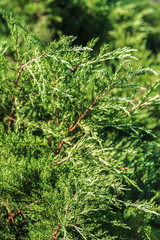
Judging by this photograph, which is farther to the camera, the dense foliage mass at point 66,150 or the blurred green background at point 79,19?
the blurred green background at point 79,19

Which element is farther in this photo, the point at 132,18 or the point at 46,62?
the point at 132,18

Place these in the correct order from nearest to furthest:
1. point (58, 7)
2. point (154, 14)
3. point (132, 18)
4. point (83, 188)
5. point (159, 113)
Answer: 1. point (83, 188)
2. point (159, 113)
3. point (58, 7)
4. point (132, 18)
5. point (154, 14)

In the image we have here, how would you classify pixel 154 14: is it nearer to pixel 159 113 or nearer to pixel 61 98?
pixel 159 113

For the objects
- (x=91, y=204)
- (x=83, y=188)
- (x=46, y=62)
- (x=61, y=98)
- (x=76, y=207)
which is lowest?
(x=91, y=204)

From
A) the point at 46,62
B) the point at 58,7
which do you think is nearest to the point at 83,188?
the point at 46,62

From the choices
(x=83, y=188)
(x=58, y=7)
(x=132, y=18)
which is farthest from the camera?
(x=132, y=18)

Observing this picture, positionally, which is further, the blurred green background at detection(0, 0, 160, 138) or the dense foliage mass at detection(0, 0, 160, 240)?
the blurred green background at detection(0, 0, 160, 138)

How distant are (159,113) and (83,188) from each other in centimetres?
264

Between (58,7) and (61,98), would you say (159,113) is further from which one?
(58,7)

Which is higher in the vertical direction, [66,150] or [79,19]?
[79,19]

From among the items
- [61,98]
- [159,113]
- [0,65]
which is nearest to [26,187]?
[61,98]

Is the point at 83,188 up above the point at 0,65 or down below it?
below

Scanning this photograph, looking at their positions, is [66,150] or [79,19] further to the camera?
[79,19]

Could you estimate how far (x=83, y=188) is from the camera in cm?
132
